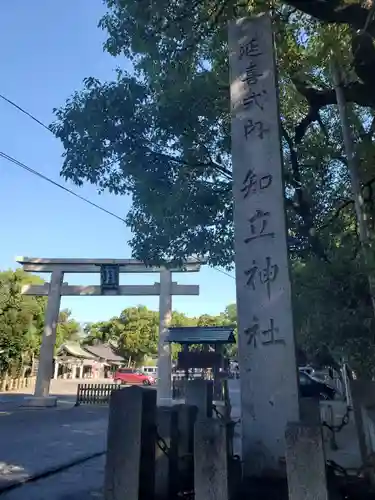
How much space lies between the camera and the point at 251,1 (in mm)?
5629

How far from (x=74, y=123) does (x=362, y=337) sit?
18.9 feet

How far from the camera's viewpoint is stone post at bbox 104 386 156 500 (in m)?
3.28

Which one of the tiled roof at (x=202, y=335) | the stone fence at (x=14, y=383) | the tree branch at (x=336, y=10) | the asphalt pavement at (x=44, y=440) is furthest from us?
the stone fence at (x=14, y=383)

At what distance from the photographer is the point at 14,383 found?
24938 mm

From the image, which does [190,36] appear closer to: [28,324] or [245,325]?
[245,325]

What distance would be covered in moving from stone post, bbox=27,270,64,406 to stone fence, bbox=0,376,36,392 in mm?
10092

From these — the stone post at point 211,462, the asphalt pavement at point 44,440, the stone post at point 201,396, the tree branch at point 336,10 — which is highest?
the tree branch at point 336,10

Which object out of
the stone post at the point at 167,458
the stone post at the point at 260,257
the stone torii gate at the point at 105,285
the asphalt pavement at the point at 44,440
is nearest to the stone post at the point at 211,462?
the stone post at the point at 167,458

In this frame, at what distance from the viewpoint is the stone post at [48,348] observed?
14555 mm

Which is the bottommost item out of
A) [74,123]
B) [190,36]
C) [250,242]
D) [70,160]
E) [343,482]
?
[343,482]

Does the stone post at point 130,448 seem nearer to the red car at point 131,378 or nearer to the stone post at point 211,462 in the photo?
the stone post at point 211,462

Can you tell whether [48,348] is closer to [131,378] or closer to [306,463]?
[306,463]

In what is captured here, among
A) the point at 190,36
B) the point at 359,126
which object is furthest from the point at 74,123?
the point at 359,126

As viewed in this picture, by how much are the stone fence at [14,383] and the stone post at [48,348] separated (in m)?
10.1
